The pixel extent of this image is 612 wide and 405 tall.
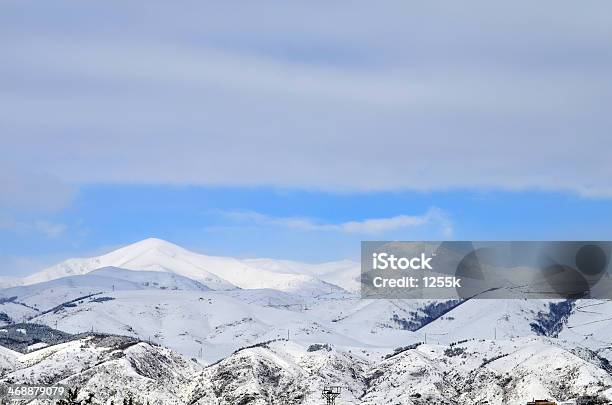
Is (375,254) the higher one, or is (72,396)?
(375,254)

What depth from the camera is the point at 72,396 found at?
483 ft

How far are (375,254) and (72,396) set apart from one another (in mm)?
70683

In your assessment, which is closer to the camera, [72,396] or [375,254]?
[72,396]

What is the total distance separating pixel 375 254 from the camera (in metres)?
194
